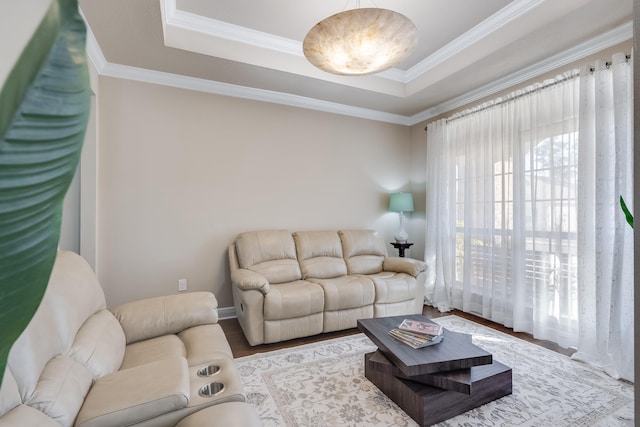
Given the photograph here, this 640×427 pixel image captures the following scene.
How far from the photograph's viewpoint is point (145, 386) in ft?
3.78

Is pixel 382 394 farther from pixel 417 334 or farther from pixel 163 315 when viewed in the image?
pixel 163 315

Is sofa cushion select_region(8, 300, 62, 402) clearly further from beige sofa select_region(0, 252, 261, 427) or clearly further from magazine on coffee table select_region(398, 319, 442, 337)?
magazine on coffee table select_region(398, 319, 442, 337)

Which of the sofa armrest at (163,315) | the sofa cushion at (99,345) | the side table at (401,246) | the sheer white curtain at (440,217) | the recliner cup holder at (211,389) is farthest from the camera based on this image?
the side table at (401,246)

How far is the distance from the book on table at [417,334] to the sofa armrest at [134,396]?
132cm

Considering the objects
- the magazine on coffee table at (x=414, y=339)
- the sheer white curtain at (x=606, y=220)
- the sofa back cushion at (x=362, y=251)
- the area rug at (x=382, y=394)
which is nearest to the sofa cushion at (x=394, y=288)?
the sofa back cushion at (x=362, y=251)

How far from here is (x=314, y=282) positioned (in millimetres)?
3111

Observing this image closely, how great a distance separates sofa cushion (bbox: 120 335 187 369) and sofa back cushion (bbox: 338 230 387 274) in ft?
7.05

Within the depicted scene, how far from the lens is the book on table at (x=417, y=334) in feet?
6.39

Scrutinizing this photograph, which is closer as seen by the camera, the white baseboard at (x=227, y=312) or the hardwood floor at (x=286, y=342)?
the hardwood floor at (x=286, y=342)

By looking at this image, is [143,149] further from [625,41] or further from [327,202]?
[625,41]

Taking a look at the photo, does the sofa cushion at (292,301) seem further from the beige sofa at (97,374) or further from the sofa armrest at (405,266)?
the sofa armrest at (405,266)

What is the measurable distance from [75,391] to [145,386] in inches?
9.6

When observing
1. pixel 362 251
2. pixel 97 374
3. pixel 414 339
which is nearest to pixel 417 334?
pixel 414 339

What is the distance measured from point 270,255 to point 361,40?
2.20 metres
